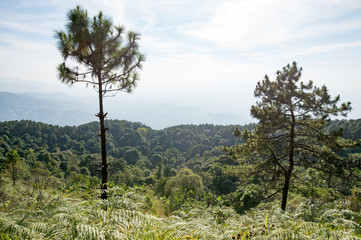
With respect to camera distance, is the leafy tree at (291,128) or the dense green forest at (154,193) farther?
the leafy tree at (291,128)

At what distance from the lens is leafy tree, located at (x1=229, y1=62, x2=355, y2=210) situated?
788 centimetres

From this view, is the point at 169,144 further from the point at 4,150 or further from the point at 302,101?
the point at 302,101

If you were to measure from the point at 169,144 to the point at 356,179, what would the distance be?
7348cm

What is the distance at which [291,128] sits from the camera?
8570 mm

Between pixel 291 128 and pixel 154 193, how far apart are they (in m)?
18.5

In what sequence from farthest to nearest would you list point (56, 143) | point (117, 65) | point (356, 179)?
point (56, 143) < point (356, 179) < point (117, 65)

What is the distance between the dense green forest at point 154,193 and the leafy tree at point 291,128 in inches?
33.4

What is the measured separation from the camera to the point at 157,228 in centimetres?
264

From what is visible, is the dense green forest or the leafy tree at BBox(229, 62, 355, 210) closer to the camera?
the dense green forest

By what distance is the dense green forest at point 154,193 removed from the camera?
2591mm

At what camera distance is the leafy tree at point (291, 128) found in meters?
7.88

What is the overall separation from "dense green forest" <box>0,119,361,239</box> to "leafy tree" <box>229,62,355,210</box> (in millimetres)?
849

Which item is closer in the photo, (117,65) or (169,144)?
(117,65)

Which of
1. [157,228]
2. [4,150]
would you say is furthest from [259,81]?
[4,150]
